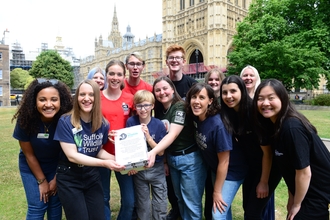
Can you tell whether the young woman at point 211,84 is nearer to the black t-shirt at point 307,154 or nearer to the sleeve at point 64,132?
the black t-shirt at point 307,154

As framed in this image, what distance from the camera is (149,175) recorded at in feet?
9.99

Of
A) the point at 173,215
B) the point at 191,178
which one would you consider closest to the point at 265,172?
the point at 191,178

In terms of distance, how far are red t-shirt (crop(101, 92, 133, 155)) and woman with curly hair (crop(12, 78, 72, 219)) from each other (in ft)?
1.66

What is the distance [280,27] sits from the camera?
2072 cm

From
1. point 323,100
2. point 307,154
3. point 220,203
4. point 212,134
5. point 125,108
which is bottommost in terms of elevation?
point 220,203

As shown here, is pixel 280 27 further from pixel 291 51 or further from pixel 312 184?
pixel 312 184

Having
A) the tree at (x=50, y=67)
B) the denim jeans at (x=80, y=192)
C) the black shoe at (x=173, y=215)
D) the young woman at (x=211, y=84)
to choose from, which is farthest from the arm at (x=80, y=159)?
the tree at (x=50, y=67)

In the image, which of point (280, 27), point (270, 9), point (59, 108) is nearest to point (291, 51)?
point (280, 27)

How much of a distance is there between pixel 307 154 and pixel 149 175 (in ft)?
5.87

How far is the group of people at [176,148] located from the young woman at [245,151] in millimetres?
Answer: 12

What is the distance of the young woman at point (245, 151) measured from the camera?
2787 mm

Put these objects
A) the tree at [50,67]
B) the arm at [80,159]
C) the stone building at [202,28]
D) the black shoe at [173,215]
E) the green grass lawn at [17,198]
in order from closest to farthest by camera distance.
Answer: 1. the arm at [80,159]
2. the black shoe at [173,215]
3. the green grass lawn at [17,198]
4. the stone building at [202,28]
5. the tree at [50,67]

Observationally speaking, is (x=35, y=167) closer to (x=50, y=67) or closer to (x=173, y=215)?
(x=173, y=215)

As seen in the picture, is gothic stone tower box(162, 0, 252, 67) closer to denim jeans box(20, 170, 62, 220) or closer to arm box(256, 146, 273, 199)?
arm box(256, 146, 273, 199)
